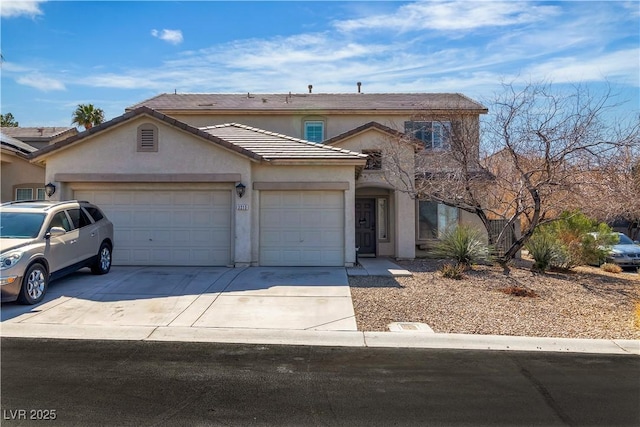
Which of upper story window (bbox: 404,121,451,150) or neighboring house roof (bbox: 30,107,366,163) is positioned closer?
neighboring house roof (bbox: 30,107,366,163)

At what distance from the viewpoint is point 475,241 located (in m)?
12.6

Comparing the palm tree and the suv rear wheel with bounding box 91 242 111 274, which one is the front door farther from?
the palm tree

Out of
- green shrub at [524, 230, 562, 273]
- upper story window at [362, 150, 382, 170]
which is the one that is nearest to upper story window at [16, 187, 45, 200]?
upper story window at [362, 150, 382, 170]

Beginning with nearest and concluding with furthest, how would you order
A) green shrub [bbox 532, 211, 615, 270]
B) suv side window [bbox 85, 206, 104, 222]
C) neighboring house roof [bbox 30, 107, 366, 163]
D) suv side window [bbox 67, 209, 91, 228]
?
suv side window [bbox 67, 209, 91, 228] → suv side window [bbox 85, 206, 104, 222] → neighboring house roof [bbox 30, 107, 366, 163] → green shrub [bbox 532, 211, 615, 270]

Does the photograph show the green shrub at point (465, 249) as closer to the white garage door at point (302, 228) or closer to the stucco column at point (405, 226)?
the stucco column at point (405, 226)

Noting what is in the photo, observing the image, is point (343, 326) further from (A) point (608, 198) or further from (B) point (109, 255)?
(A) point (608, 198)

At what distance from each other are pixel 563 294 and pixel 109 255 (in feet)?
36.6

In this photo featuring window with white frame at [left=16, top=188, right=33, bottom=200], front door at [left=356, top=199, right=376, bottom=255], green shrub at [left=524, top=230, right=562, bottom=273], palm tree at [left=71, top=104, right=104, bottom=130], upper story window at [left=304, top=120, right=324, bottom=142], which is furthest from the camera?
palm tree at [left=71, top=104, right=104, bottom=130]

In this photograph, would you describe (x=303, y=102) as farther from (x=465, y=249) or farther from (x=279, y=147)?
(x=465, y=249)

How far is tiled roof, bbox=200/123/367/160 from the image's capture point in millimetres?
12523

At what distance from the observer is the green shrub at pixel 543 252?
41.8ft

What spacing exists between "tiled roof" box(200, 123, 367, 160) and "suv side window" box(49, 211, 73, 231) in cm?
504

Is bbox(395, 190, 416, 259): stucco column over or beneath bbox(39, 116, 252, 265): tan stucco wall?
beneath

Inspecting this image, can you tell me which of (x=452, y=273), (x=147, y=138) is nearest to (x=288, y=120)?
(x=147, y=138)
